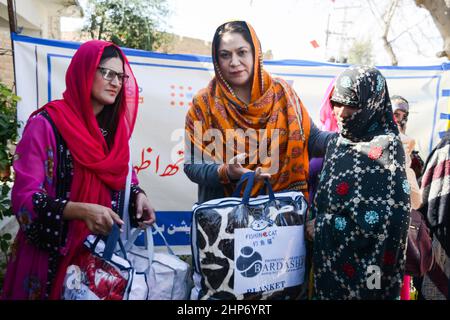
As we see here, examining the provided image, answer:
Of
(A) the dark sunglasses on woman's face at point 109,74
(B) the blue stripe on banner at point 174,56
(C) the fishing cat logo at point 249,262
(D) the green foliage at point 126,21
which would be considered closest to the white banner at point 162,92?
(B) the blue stripe on banner at point 174,56

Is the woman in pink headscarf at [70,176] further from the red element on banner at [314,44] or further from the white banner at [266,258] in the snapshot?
the red element on banner at [314,44]

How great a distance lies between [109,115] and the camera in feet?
5.70

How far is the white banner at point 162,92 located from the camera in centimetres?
277

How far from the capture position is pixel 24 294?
1.50m

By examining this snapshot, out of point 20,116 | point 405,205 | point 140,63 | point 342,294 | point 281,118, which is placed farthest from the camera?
point 140,63

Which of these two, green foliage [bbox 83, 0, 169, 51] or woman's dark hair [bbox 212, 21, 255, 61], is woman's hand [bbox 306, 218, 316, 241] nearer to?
woman's dark hair [bbox 212, 21, 255, 61]

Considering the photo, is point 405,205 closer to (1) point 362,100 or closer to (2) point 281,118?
(1) point 362,100

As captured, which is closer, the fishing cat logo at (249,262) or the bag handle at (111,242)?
the bag handle at (111,242)

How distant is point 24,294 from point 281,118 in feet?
4.34

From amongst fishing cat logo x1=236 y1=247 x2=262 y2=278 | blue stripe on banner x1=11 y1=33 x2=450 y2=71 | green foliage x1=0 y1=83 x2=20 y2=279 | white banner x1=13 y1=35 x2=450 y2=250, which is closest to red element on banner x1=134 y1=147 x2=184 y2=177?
white banner x1=13 y1=35 x2=450 y2=250

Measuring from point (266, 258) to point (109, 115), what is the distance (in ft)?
3.09

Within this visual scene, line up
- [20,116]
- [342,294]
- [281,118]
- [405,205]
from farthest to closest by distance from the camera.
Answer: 1. [20,116]
2. [281,118]
3. [342,294]
4. [405,205]

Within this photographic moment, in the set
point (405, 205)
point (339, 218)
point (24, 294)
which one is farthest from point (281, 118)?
point (24, 294)
